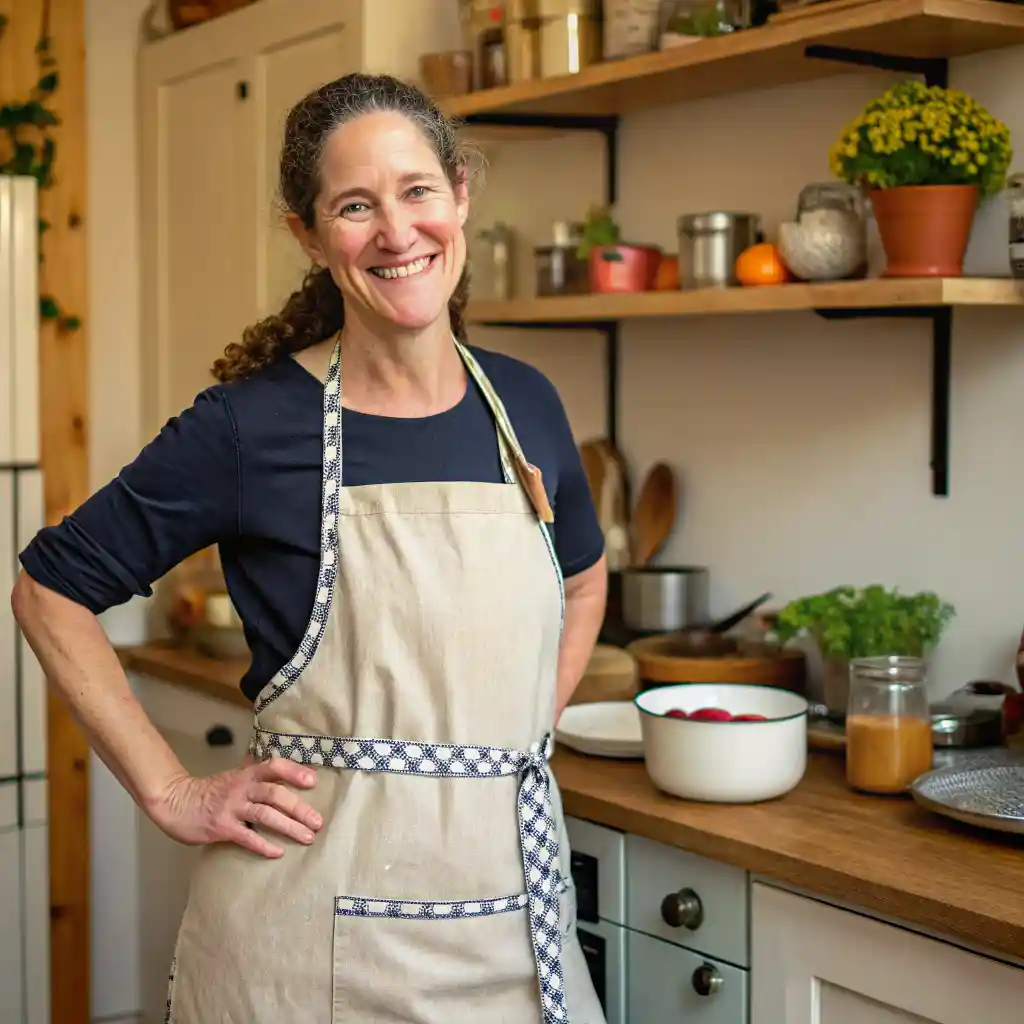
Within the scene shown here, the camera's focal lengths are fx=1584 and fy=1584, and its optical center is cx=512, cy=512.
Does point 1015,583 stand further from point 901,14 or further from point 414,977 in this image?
point 414,977

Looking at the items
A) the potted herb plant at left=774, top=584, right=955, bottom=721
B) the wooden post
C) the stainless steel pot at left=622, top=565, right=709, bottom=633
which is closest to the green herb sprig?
the potted herb plant at left=774, top=584, right=955, bottom=721

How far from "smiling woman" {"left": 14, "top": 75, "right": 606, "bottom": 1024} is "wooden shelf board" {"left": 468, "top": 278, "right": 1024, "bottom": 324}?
1.97 ft

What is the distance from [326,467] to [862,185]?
0.87 metres

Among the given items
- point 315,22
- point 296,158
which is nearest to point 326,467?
point 296,158

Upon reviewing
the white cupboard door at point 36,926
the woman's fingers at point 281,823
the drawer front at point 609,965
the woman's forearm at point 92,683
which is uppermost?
the woman's forearm at point 92,683

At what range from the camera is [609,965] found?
2.05 meters

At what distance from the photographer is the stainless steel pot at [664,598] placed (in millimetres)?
2662

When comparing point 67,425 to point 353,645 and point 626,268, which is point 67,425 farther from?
point 353,645

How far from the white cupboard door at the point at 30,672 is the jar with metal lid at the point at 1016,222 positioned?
1.92 metres

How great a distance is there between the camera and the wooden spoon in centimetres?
279

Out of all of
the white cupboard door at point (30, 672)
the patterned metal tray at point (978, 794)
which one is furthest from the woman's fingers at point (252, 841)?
the white cupboard door at point (30, 672)

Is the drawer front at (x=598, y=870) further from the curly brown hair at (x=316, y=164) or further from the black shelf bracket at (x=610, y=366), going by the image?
the black shelf bracket at (x=610, y=366)

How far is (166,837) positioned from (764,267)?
174 cm

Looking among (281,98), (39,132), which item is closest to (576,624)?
(281,98)
